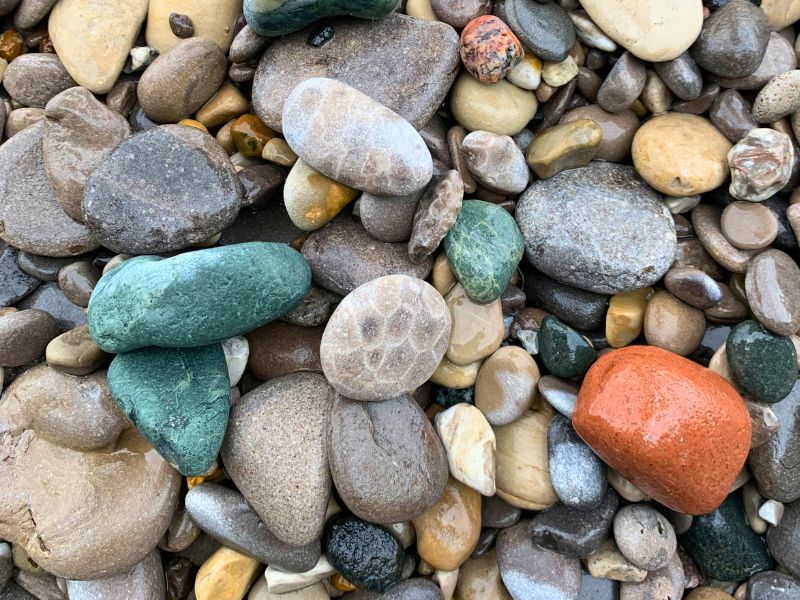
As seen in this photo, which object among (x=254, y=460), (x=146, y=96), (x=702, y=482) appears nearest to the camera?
(x=702, y=482)

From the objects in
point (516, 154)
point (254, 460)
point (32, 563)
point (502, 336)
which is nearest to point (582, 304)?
point (502, 336)

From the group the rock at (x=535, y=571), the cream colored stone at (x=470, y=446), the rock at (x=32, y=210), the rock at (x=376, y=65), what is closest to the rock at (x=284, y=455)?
the cream colored stone at (x=470, y=446)

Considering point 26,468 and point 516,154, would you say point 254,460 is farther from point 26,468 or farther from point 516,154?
point 516,154

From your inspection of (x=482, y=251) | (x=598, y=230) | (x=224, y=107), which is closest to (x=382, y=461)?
(x=482, y=251)

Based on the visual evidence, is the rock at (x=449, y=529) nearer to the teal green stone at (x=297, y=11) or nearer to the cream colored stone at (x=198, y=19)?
the teal green stone at (x=297, y=11)

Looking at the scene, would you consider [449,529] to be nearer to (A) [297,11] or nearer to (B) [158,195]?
(B) [158,195]
